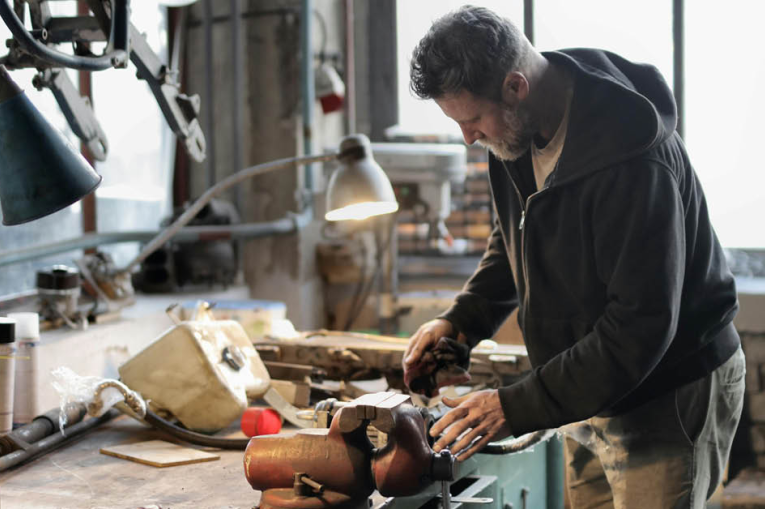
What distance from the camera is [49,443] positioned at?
170 cm

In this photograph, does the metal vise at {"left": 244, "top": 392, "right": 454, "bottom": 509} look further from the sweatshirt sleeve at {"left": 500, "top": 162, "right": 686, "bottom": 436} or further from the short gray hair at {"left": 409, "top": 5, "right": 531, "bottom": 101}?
the short gray hair at {"left": 409, "top": 5, "right": 531, "bottom": 101}

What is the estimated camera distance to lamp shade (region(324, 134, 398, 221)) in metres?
2.06

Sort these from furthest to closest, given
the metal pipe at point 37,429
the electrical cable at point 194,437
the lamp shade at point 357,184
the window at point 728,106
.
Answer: the window at point 728,106
the lamp shade at point 357,184
the electrical cable at point 194,437
the metal pipe at point 37,429

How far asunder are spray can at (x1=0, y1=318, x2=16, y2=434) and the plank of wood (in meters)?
0.20

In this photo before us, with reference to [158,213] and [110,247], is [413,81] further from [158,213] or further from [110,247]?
[158,213]

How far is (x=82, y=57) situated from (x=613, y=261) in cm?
90

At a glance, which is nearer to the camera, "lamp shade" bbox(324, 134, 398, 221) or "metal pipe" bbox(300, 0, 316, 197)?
"lamp shade" bbox(324, 134, 398, 221)

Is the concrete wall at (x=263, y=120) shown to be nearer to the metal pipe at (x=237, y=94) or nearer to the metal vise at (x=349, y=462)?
the metal pipe at (x=237, y=94)

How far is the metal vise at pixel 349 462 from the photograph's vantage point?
4.30ft

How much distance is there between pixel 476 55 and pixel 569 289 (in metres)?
0.45

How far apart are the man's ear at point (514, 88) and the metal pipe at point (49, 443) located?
1.15m

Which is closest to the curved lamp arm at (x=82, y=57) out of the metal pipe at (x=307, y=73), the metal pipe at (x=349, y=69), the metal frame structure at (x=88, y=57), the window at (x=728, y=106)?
the metal frame structure at (x=88, y=57)

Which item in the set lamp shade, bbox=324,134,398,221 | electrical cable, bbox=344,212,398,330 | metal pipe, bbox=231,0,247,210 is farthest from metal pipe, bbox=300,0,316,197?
lamp shade, bbox=324,134,398,221

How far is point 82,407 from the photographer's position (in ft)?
5.90
